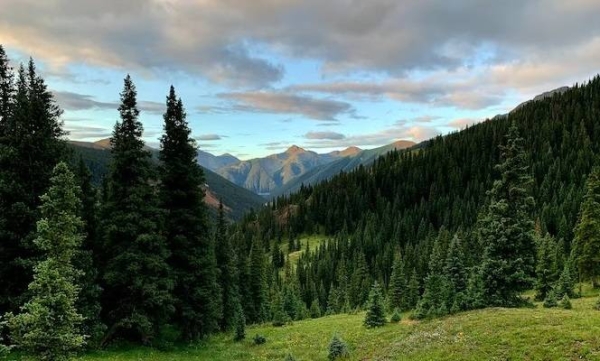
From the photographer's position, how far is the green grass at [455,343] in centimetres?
2131

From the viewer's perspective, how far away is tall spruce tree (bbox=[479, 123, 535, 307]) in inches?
1380

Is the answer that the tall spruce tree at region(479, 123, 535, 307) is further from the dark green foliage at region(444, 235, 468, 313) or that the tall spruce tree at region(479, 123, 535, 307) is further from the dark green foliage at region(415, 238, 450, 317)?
the dark green foliage at region(415, 238, 450, 317)

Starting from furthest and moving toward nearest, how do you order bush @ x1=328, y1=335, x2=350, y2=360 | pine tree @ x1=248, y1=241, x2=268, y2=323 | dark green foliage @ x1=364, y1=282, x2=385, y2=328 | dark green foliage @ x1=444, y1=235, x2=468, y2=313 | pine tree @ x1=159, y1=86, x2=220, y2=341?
pine tree @ x1=248, y1=241, x2=268, y2=323, dark green foliage @ x1=364, y1=282, x2=385, y2=328, dark green foliage @ x1=444, y1=235, x2=468, y2=313, pine tree @ x1=159, y1=86, x2=220, y2=341, bush @ x1=328, y1=335, x2=350, y2=360

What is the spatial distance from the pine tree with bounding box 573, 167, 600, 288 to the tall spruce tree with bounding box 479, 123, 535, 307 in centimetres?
2817

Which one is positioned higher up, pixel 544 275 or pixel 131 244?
pixel 131 244

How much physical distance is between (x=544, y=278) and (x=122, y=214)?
183 ft

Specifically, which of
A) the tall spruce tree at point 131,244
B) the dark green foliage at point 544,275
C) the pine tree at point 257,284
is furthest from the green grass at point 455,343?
the pine tree at point 257,284

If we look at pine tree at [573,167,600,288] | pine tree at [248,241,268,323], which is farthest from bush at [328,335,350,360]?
pine tree at [248,241,268,323]

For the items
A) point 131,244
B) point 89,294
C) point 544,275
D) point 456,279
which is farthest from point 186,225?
point 544,275

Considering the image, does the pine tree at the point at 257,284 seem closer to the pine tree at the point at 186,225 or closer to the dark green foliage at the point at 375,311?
the dark green foliage at the point at 375,311

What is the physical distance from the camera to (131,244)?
1196 inches

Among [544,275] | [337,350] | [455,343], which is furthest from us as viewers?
[544,275]

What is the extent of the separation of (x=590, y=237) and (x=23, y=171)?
68.4m

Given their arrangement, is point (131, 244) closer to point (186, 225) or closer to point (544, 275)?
point (186, 225)
